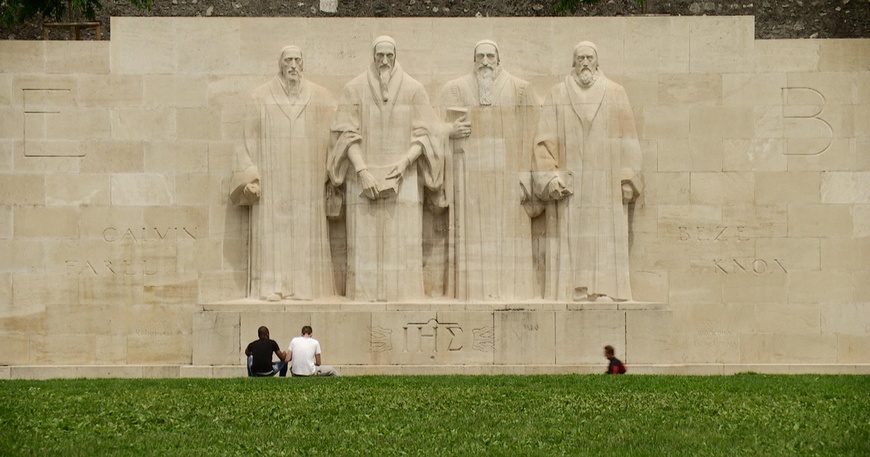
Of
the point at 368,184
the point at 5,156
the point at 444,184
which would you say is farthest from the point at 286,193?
the point at 5,156

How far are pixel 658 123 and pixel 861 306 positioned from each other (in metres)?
3.82

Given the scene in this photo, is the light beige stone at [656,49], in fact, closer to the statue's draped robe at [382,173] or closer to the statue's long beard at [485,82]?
the statue's long beard at [485,82]

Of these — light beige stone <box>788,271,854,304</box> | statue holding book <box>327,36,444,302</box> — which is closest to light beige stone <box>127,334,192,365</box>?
statue holding book <box>327,36,444,302</box>

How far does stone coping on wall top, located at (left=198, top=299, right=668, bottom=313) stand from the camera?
880 inches

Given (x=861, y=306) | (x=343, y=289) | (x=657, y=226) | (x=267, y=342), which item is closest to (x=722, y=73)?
(x=657, y=226)

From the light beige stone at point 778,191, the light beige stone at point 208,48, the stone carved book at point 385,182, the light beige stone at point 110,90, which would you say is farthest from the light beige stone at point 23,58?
the light beige stone at point 778,191

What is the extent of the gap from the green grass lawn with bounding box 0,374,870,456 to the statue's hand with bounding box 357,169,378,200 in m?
3.35

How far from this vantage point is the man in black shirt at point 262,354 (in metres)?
20.8

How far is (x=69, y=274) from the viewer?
23297mm

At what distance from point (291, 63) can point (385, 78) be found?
4.35ft

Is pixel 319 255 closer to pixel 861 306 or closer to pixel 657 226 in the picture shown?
pixel 657 226

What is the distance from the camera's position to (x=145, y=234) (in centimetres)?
2336

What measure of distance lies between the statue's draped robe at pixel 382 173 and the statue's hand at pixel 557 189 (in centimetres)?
148

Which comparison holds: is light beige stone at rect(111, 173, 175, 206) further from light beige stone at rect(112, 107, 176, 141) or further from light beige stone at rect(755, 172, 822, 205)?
light beige stone at rect(755, 172, 822, 205)
